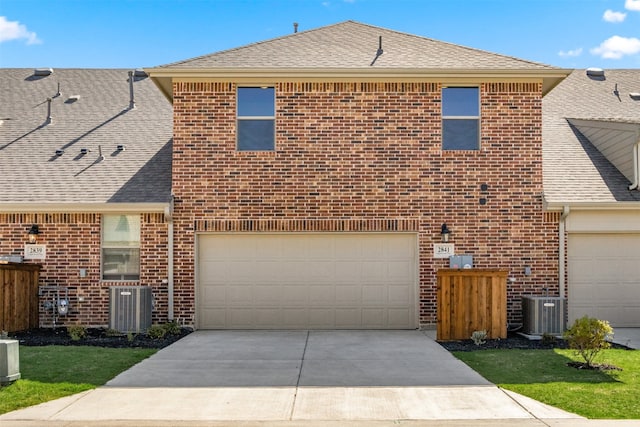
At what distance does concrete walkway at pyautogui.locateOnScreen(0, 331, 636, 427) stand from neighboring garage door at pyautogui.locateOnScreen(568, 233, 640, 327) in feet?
15.4

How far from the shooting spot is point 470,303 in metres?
13.5

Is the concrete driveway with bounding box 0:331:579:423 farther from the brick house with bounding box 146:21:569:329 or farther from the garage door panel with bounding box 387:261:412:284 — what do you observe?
the garage door panel with bounding box 387:261:412:284

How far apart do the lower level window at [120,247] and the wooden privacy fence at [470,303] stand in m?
6.59

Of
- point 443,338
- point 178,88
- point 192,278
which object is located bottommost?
point 443,338

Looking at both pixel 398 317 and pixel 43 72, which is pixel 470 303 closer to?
pixel 398 317

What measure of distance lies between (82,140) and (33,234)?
142 inches

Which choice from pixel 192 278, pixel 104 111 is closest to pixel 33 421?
pixel 192 278

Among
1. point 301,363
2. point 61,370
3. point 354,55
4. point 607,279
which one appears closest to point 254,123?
point 354,55

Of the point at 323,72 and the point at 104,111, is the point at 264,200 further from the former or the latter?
the point at 104,111

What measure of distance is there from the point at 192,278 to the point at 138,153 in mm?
3947

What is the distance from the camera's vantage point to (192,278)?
15328 millimetres

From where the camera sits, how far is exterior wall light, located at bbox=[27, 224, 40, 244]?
15297 millimetres

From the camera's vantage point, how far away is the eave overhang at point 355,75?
15.2 m

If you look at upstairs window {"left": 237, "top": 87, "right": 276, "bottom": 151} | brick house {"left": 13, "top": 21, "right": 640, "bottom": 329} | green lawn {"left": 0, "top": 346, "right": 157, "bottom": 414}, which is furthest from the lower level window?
green lawn {"left": 0, "top": 346, "right": 157, "bottom": 414}
